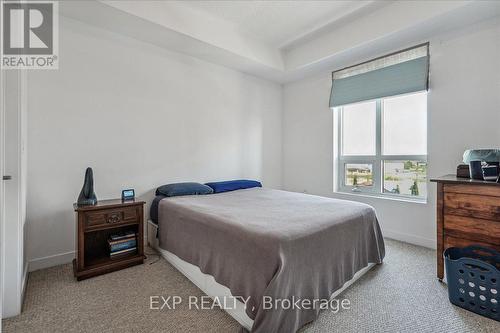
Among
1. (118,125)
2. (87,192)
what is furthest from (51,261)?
(118,125)

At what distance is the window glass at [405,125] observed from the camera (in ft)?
9.49

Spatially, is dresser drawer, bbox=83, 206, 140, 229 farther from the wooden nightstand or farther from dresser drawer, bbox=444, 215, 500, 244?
dresser drawer, bbox=444, 215, 500, 244

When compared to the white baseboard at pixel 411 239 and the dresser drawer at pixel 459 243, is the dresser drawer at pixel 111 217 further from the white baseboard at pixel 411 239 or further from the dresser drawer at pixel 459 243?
the white baseboard at pixel 411 239

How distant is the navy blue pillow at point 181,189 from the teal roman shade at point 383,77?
2373 millimetres

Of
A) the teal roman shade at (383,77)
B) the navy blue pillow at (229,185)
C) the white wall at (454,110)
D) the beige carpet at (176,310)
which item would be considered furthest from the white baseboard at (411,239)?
Answer: the navy blue pillow at (229,185)

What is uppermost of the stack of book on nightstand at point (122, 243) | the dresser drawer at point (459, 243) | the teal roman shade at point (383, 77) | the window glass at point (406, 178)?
the teal roman shade at point (383, 77)

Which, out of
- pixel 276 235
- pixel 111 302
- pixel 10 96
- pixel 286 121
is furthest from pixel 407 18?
pixel 111 302

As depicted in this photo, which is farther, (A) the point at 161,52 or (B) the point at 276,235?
(A) the point at 161,52

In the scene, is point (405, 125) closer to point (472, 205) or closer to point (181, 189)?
point (472, 205)

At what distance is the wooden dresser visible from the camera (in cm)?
171

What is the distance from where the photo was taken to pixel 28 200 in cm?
218

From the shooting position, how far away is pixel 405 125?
3025 millimetres

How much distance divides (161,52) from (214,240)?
8.32 feet

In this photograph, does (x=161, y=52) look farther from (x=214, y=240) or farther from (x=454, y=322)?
(x=454, y=322)
